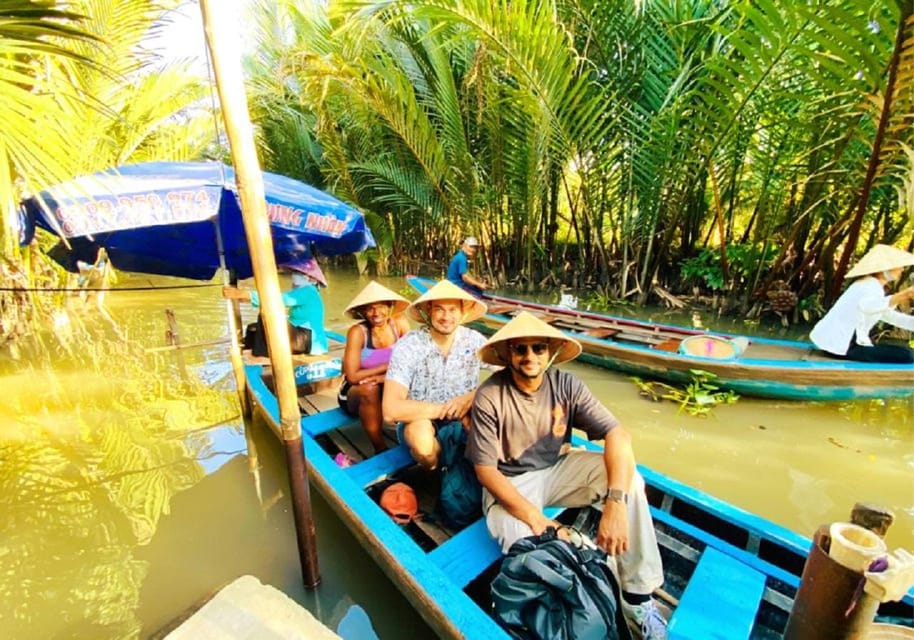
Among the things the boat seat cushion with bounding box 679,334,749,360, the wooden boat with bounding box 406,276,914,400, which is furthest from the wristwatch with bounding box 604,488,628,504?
the boat seat cushion with bounding box 679,334,749,360

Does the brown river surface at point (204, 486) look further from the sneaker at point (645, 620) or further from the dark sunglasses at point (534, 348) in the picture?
the dark sunglasses at point (534, 348)

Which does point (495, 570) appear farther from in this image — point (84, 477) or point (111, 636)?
point (84, 477)

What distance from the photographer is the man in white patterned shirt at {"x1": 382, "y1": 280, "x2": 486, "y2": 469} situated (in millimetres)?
2348

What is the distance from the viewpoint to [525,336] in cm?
183

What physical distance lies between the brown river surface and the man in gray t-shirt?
79cm

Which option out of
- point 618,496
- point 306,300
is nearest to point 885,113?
point 618,496

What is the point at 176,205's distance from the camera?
258 centimetres

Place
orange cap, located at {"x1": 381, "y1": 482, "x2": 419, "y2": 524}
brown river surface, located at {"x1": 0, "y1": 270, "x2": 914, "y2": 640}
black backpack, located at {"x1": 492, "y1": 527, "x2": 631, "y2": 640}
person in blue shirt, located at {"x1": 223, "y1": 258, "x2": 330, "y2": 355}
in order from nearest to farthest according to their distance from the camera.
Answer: black backpack, located at {"x1": 492, "y1": 527, "x2": 631, "y2": 640}
brown river surface, located at {"x1": 0, "y1": 270, "x2": 914, "y2": 640}
orange cap, located at {"x1": 381, "y1": 482, "x2": 419, "y2": 524}
person in blue shirt, located at {"x1": 223, "y1": 258, "x2": 330, "y2": 355}

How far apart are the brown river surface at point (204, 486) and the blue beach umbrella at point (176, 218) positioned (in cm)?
151

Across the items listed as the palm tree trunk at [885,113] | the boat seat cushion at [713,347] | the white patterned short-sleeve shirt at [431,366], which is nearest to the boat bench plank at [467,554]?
the white patterned short-sleeve shirt at [431,366]

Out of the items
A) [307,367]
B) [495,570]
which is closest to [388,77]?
[307,367]

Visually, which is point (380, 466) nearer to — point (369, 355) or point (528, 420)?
point (369, 355)

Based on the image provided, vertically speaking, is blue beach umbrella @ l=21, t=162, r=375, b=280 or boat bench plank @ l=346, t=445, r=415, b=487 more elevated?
blue beach umbrella @ l=21, t=162, r=375, b=280

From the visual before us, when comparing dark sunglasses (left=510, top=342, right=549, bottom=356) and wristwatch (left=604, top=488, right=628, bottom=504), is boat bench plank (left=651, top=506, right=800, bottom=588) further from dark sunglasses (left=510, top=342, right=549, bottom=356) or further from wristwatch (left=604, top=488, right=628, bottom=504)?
dark sunglasses (left=510, top=342, right=549, bottom=356)
